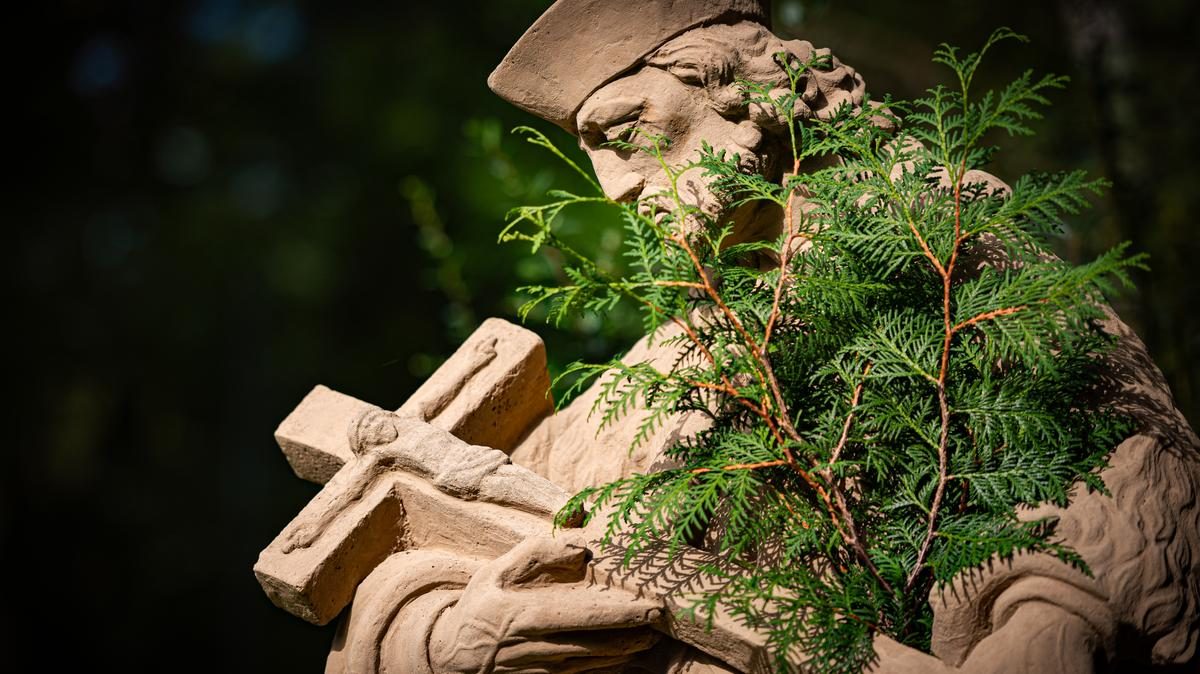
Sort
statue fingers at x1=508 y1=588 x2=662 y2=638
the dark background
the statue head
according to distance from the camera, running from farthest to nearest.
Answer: the dark background < the statue head < statue fingers at x1=508 y1=588 x2=662 y2=638

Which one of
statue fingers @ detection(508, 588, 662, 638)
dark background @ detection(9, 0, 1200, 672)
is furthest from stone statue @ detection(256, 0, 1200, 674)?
dark background @ detection(9, 0, 1200, 672)

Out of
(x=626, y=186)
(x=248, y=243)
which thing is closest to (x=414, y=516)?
(x=626, y=186)

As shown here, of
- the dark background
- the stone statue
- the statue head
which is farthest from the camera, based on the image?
the dark background

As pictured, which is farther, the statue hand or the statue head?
the statue head

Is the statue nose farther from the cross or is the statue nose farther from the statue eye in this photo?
the cross

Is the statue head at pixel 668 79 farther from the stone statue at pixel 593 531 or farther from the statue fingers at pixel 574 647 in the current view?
the statue fingers at pixel 574 647

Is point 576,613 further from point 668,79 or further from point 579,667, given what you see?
point 668,79

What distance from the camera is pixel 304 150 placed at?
2480mm

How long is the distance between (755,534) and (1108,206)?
6.14 ft

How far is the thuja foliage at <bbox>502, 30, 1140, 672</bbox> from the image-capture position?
4.00 ft

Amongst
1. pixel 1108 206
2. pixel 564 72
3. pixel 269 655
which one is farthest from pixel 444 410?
pixel 1108 206

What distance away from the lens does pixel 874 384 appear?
1341 millimetres

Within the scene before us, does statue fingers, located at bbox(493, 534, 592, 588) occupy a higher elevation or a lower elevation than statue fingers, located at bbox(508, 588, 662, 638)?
higher

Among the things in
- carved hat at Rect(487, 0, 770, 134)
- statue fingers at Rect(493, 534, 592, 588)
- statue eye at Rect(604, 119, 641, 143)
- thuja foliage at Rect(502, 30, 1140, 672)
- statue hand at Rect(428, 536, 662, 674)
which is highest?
carved hat at Rect(487, 0, 770, 134)
